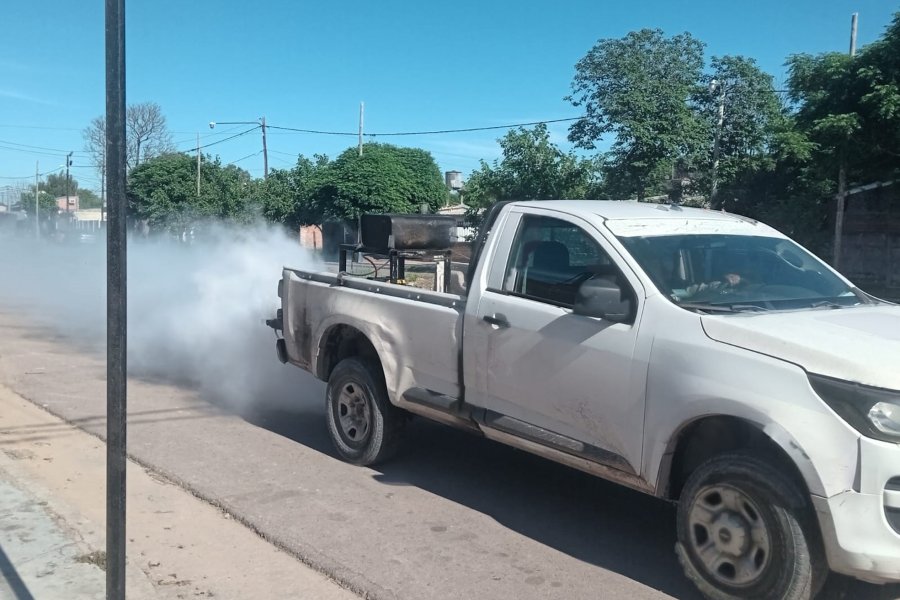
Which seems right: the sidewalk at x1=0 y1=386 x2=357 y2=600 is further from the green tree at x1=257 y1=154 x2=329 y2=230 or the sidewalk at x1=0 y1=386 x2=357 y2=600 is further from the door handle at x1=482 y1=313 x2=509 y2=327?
the green tree at x1=257 y1=154 x2=329 y2=230

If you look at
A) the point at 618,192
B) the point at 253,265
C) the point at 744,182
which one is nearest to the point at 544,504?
the point at 253,265

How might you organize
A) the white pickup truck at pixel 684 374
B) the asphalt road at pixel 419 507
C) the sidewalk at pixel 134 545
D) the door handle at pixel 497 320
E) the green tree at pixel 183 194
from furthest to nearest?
the green tree at pixel 183 194 < the door handle at pixel 497 320 < the asphalt road at pixel 419 507 < the sidewalk at pixel 134 545 < the white pickup truck at pixel 684 374

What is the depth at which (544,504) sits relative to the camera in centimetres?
593

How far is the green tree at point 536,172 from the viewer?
76.6 feet

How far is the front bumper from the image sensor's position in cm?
358

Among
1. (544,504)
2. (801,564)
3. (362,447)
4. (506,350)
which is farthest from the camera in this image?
(362,447)

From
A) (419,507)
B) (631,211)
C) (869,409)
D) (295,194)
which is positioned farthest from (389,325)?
(295,194)

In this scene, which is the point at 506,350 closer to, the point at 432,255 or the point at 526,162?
the point at 432,255

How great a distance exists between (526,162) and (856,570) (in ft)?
67.3

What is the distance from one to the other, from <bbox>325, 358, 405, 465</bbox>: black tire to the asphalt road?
6.2 inches

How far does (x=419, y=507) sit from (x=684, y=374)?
2.36 metres

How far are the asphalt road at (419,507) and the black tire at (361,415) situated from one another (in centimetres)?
16

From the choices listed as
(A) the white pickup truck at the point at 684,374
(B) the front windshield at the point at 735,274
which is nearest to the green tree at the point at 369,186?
(A) the white pickup truck at the point at 684,374

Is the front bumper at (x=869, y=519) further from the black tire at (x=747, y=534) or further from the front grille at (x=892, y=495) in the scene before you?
the black tire at (x=747, y=534)
